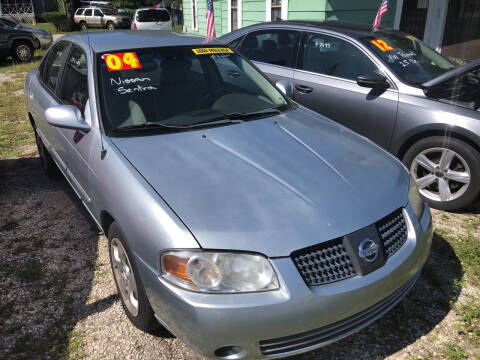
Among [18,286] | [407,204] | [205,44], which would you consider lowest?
[18,286]

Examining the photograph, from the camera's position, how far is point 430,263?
3102 mm

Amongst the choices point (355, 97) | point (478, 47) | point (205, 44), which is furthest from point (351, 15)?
point (205, 44)

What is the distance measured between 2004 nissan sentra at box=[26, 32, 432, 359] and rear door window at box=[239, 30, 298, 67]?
187 cm

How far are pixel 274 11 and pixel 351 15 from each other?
2.82m

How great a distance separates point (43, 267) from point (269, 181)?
6.58 ft

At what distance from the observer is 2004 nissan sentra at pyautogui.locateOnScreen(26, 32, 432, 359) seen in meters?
1.83

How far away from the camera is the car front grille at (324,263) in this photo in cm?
187

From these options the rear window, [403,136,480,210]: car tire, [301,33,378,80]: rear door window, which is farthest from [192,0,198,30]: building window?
[403,136,480,210]: car tire

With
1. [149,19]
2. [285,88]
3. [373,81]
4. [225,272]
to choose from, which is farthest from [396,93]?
[149,19]

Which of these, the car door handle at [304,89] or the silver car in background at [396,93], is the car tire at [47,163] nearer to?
the silver car in background at [396,93]

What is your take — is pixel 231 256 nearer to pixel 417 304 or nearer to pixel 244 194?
pixel 244 194

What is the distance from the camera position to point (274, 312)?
177 cm

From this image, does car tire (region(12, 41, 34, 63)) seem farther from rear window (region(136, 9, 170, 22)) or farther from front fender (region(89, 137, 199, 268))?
front fender (region(89, 137, 199, 268))

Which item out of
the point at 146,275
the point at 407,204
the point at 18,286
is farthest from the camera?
the point at 18,286
